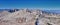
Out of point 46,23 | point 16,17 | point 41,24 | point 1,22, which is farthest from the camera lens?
point 16,17

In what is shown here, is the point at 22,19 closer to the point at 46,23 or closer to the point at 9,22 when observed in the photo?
the point at 9,22

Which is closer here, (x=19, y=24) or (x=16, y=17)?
(x=19, y=24)

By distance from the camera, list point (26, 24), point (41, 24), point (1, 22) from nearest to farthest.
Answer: point (41, 24)
point (26, 24)
point (1, 22)

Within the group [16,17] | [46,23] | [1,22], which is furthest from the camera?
[16,17]

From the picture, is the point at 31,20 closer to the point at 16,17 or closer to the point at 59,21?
the point at 16,17

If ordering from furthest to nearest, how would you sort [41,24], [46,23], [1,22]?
[1,22]
[46,23]
[41,24]

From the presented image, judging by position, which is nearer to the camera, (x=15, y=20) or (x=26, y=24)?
(x=26, y=24)

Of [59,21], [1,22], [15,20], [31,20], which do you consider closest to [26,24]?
[31,20]

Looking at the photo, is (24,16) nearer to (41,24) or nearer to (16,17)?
(16,17)
